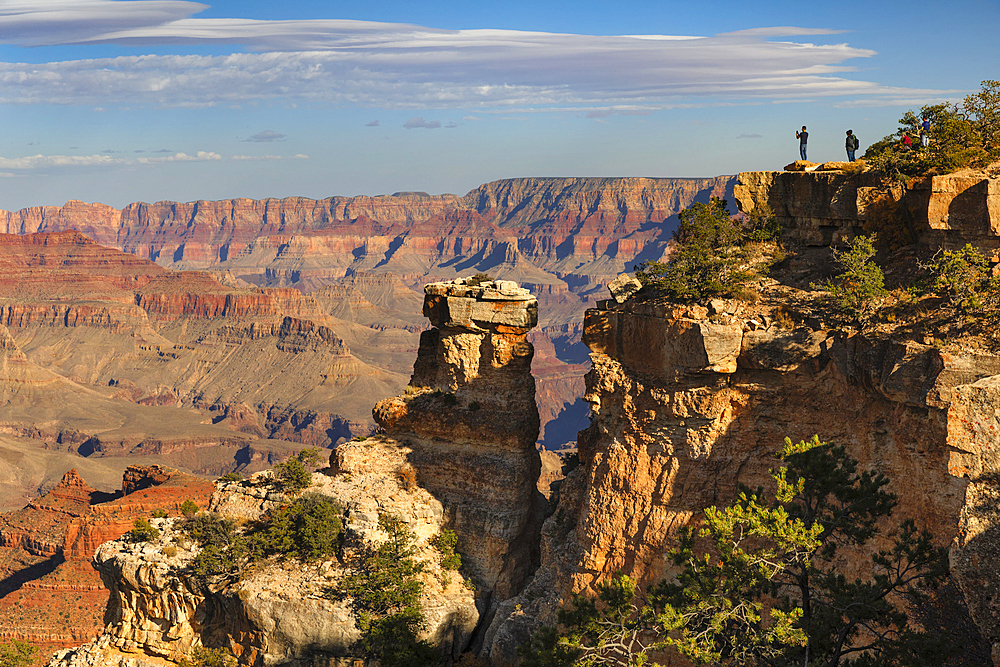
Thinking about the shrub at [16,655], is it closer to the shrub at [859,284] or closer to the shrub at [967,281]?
the shrub at [859,284]

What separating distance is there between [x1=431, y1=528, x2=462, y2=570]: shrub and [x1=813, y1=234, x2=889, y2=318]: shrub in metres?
19.4

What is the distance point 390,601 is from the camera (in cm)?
3250

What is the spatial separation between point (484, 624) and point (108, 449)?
168m

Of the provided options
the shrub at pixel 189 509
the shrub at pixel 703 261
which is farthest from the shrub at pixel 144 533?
the shrub at pixel 703 261

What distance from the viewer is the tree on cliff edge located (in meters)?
19.2

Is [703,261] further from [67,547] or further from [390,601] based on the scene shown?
[67,547]

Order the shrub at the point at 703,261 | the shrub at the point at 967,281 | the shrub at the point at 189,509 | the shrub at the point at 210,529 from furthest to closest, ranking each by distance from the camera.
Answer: the shrub at the point at 189,509
the shrub at the point at 210,529
the shrub at the point at 703,261
the shrub at the point at 967,281

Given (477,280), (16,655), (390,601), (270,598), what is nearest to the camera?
(390,601)

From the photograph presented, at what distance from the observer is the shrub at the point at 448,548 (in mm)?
35562

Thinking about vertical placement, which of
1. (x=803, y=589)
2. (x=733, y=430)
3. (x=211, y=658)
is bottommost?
(x=211, y=658)

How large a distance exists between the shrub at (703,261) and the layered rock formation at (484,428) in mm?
8734

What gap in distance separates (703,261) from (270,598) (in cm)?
2142

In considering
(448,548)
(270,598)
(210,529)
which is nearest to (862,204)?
(448,548)

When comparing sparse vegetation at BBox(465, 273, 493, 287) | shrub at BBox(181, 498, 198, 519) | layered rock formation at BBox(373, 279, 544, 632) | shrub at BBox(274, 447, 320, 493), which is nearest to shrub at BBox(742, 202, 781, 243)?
layered rock formation at BBox(373, 279, 544, 632)
